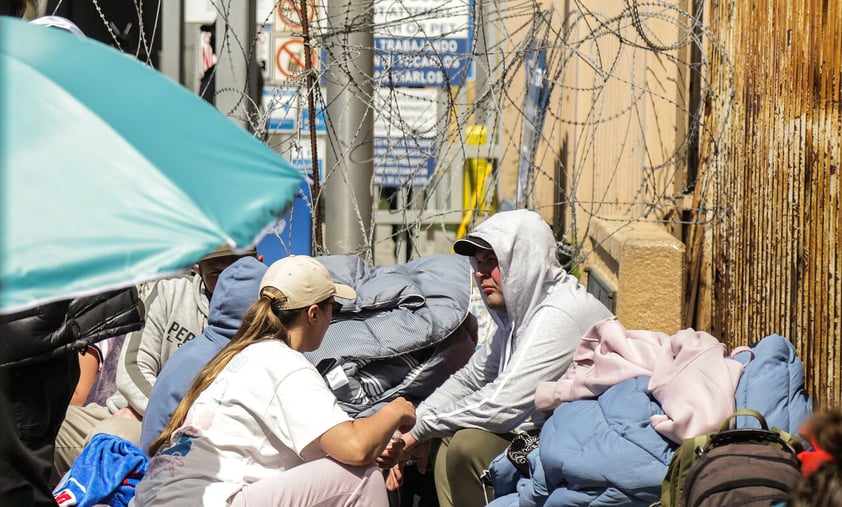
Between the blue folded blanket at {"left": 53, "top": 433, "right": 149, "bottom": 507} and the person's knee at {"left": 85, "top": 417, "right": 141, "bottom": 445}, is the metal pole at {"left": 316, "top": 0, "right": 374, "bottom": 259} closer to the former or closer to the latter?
the person's knee at {"left": 85, "top": 417, "right": 141, "bottom": 445}

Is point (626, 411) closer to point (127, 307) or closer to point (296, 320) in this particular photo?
point (296, 320)

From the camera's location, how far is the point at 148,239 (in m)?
2.20

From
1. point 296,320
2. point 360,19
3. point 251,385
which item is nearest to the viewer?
point 251,385

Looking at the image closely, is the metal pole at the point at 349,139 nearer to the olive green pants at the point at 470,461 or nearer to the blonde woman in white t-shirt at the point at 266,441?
the olive green pants at the point at 470,461

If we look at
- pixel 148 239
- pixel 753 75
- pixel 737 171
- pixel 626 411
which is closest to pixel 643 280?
pixel 737 171

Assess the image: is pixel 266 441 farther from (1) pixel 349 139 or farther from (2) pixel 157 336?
(1) pixel 349 139

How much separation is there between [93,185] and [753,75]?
3185mm

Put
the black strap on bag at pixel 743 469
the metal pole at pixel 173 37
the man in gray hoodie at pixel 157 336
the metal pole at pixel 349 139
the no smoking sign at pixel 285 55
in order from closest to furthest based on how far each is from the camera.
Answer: the black strap on bag at pixel 743 469, the man in gray hoodie at pixel 157 336, the metal pole at pixel 349 139, the metal pole at pixel 173 37, the no smoking sign at pixel 285 55

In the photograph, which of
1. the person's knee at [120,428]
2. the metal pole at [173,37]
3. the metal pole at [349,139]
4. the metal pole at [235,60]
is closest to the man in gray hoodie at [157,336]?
the person's knee at [120,428]

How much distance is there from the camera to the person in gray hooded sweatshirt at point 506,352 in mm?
4098

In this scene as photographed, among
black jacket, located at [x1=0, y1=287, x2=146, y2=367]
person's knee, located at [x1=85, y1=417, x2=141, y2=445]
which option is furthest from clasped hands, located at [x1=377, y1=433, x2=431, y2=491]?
black jacket, located at [x1=0, y1=287, x2=146, y2=367]

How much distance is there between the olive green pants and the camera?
415 centimetres

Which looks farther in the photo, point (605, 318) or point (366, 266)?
point (366, 266)

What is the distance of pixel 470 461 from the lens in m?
4.15
